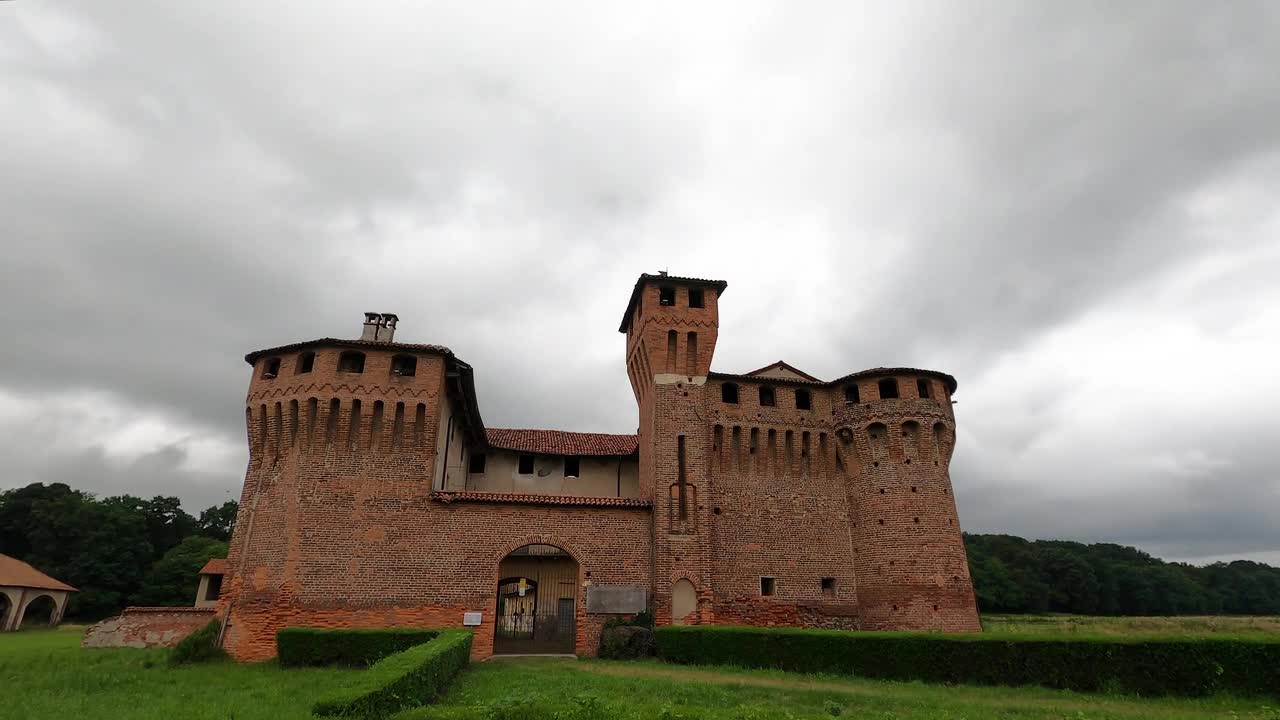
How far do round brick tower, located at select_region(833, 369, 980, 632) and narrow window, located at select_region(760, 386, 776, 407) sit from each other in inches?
114

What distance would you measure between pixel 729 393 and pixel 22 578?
150ft

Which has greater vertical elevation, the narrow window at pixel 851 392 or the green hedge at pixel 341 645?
the narrow window at pixel 851 392

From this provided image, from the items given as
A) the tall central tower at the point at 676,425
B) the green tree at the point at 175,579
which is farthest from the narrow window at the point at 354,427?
the green tree at the point at 175,579

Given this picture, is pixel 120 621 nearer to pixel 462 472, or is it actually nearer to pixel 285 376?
pixel 285 376

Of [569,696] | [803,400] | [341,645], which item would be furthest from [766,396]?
[341,645]

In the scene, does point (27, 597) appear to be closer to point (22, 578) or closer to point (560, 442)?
point (22, 578)

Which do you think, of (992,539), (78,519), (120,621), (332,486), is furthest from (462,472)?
(992,539)

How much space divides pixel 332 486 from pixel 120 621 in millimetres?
9408

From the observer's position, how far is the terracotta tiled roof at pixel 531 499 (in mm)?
21188

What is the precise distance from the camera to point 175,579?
4878 centimetres

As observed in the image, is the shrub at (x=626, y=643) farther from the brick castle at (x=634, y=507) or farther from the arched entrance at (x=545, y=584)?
the arched entrance at (x=545, y=584)

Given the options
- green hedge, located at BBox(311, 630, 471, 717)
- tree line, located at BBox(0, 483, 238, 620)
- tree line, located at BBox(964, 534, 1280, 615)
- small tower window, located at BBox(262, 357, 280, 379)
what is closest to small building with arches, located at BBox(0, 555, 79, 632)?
tree line, located at BBox(0, 483, 238, 620)

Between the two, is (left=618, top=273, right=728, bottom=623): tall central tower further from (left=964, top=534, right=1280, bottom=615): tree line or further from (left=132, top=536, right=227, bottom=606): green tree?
(left=964, top=534, right=1280, bottom=615): tree line

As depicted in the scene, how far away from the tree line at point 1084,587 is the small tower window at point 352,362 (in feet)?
203
